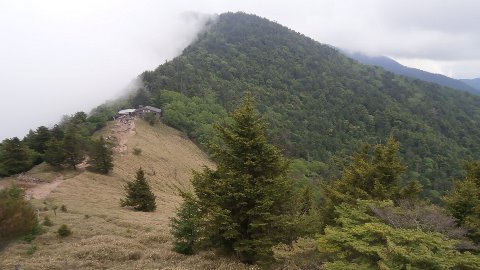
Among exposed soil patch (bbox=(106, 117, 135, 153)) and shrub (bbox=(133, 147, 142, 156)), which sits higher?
exposed soil patch (bbox=(106, 117, 135, 153))

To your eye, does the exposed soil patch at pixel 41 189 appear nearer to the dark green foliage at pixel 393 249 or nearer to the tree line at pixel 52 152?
the tree line at pixel 52 152

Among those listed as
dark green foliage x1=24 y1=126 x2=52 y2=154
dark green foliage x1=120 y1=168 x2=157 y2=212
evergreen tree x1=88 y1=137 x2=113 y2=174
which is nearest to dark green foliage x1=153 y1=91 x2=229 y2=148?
evergreen tree x1=88 y1=137 x2=113 y2=174

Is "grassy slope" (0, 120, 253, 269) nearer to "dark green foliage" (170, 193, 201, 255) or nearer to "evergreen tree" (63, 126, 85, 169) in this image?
"dark green foliage" (170, 193, 201, 255)

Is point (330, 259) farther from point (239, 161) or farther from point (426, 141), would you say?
point (426, 141)

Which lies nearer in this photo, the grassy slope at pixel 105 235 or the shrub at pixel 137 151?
the grassy slope at pixel 105 235

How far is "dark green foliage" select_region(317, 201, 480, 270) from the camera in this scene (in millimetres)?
13398

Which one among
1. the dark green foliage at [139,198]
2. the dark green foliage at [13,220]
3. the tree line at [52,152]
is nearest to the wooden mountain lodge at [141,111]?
the tree line at [52,152]

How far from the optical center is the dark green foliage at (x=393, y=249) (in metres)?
13.4

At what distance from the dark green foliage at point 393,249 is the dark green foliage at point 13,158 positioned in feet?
121

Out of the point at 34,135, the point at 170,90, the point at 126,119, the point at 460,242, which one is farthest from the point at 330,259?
the point at 170,90

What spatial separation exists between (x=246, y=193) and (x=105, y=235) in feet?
36.0

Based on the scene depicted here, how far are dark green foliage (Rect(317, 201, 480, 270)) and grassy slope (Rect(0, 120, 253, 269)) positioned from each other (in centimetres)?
481

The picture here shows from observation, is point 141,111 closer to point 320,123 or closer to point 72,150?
point 72,150

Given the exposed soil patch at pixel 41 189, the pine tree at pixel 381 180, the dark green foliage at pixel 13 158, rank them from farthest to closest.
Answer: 1. the dark green foliage at pixel 13 158
2. the exposed soil patch at pixel 41 189
3. the pine tree at pixel 381 180
